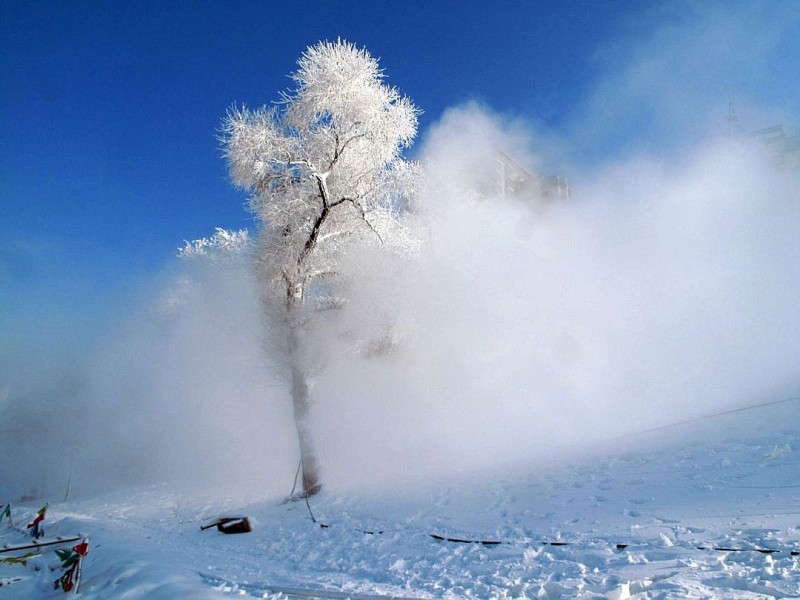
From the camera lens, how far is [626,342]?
68.0 feet

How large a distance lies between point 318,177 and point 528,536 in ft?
29.7

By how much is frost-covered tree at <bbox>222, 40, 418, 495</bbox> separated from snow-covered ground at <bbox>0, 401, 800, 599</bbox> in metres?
3.68

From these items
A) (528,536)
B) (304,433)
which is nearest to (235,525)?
(304,433)

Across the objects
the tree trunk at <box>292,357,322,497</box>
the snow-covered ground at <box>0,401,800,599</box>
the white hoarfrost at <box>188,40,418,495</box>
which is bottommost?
the snow-covered ground at <box>0,401,800,599</box>

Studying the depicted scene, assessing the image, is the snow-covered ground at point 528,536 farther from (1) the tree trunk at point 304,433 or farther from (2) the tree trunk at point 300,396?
(2) the tree trunk at point 300,396

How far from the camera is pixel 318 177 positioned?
11.7m

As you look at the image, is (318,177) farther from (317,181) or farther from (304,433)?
(304,433)

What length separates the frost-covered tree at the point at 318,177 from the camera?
11.6 metres

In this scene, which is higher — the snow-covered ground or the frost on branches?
the frost on branches

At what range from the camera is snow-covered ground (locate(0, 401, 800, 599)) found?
4930mm

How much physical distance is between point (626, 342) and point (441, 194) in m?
11.3

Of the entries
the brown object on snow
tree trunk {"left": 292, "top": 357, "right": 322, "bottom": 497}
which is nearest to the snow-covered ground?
the brown object on snow

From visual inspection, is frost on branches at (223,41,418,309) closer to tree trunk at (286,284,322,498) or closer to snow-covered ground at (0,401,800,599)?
tree trunk at (286,284,322,498)

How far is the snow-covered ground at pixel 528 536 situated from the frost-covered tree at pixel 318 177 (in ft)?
12.1
